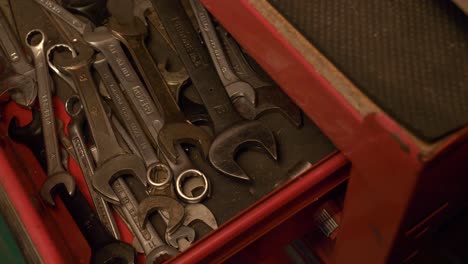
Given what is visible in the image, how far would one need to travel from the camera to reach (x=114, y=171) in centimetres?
82

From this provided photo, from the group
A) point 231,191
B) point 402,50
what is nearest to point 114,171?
point 231,191

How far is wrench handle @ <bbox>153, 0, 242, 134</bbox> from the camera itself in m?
0.82

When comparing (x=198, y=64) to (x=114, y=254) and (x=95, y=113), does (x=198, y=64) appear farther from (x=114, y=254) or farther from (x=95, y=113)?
(x=114, y=254)

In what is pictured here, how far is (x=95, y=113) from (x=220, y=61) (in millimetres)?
205

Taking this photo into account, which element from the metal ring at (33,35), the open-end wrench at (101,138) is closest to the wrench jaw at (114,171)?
the open-end wrench at (101,138)

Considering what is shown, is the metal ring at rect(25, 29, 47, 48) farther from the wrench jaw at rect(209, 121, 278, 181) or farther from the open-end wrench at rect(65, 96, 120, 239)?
the wrench jaw at rect(209, 121, 278, 181)

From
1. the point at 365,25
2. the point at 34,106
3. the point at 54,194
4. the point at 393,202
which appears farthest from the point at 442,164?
the point at 34,106

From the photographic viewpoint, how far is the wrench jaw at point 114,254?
2.53 ft

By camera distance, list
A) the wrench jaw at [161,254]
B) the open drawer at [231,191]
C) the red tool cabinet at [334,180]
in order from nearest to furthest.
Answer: the red tool cabinet at [334,180], the open drawer at [231,191], the wrench jaw at [161,254]

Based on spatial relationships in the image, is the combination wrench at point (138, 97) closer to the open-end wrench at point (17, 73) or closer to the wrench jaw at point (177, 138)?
the wrench jaw at point (177, 138)

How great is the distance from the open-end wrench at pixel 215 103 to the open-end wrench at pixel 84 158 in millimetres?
178

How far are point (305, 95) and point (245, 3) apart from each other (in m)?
0.12

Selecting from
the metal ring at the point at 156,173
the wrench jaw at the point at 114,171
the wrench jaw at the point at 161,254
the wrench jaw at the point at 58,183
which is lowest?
the wrench jaw at the point at 161,254

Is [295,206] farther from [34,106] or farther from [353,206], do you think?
[34,106]
